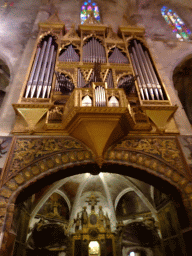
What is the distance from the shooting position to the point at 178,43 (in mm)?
9188

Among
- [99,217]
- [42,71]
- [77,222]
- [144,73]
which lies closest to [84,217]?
[77,222]

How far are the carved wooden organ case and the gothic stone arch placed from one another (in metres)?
0.28

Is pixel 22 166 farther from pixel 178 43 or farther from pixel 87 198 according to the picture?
pixel 178 43

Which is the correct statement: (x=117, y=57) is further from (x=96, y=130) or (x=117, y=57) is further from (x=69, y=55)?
(x=96, y=130)

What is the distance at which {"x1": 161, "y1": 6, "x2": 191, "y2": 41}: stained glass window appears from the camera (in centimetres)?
1052

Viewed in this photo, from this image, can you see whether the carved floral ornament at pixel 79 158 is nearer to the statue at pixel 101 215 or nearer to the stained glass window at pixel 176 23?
the statue at pixel 101 215

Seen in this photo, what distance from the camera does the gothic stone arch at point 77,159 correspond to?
4684mm

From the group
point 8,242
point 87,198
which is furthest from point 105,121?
point 87,198

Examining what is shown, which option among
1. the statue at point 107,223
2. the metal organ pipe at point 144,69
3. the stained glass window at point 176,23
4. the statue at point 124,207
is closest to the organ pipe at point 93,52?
the metal organ pipe at point 144,69

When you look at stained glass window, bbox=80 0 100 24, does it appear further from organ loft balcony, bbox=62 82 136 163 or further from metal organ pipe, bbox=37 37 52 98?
organ loft balcony, bbox=62 82 136 163

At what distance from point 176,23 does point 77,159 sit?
1047cm

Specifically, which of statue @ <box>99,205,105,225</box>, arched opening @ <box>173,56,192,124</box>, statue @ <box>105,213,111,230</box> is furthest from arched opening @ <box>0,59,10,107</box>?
arched opening @ <box>173,56,192,124</box>

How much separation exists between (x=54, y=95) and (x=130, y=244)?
7778 mm

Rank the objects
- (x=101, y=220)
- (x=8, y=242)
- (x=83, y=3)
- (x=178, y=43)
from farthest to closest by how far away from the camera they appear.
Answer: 1. (x=83, y=3)
2. (x=101, y=220)
3. (x=178, y=43)
4. (x=8, y=242)
